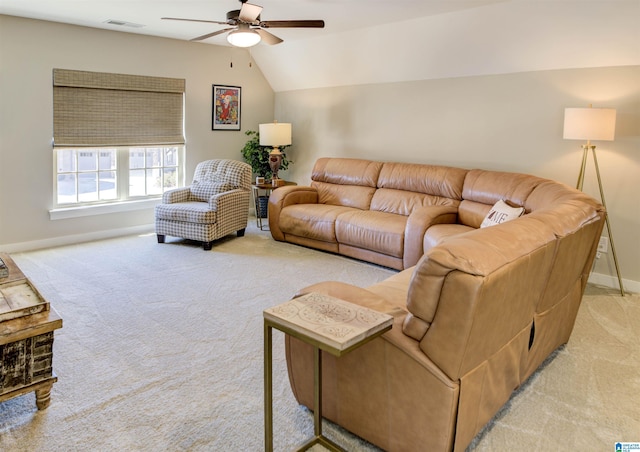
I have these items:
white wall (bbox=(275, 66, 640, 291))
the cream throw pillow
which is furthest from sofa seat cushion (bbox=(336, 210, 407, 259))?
white wall (bbox=(275, 66, 640, 291))

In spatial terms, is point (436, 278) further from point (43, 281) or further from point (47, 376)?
point (43, 281)

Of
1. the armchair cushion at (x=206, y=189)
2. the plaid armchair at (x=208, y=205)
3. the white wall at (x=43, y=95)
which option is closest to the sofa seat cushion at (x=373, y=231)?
the plaid armchair at (x=208, y=205)

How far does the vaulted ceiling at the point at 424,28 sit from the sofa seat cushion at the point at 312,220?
5.69 ft

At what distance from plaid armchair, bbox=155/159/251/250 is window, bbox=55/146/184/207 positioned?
575 mm

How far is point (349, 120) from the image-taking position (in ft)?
20.2

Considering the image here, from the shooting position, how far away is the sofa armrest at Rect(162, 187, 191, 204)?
547 cm

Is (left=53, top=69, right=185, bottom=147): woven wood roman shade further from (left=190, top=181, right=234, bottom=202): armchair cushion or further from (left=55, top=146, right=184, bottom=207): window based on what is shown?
(left=190, top=181, right=234, bottom=202): armchair cushion

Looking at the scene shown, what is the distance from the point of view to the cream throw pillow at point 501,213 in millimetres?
3875

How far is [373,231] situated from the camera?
466cm

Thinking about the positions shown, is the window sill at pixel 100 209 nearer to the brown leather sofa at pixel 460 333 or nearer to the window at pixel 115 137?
the window at pixel 115 137

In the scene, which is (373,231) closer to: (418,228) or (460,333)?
(418,228)

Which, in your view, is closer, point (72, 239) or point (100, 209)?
point (72, 239)

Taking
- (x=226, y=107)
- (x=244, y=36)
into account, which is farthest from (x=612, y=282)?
(x=226, y=107)

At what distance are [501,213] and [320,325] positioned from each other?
109 inches
